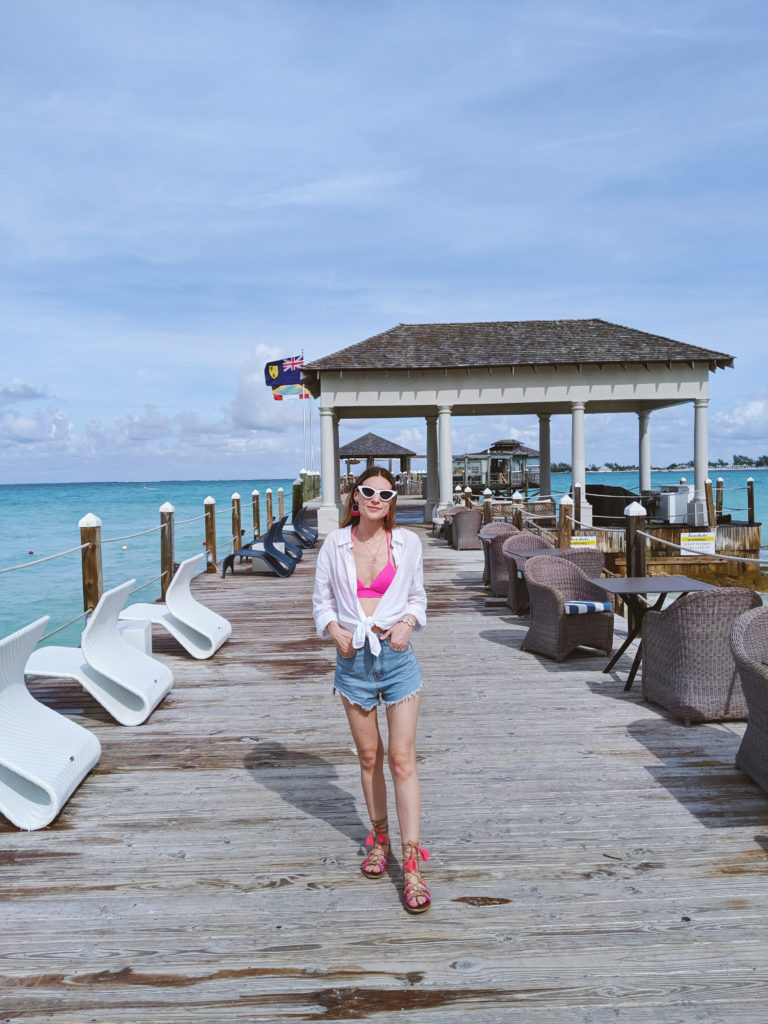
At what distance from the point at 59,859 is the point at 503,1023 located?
88.3 inches

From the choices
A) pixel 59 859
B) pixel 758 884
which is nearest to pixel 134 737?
pixel 59 859

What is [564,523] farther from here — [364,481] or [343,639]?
[343,639]

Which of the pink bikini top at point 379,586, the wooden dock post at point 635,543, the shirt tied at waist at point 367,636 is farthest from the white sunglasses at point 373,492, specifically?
the wooden dock post at point 635,543

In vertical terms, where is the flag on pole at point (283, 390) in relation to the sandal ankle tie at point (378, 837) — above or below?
above

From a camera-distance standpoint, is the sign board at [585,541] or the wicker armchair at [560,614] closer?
the wicker armchair at [560,614]

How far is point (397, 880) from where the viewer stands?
3.42 m

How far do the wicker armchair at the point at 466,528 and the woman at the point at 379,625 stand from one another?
46.4 ft

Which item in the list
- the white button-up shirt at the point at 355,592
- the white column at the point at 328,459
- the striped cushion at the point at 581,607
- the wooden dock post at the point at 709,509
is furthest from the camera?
the wooden dock post at the point at 709,509

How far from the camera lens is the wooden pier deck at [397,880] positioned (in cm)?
266

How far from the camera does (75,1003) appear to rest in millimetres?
2650

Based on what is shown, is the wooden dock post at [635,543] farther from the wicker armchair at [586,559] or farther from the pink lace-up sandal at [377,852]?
the pink lace-up sandal at [377,852]

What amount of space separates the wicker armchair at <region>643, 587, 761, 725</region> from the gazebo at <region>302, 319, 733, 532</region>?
15825mm

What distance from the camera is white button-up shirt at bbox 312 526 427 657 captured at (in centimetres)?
322

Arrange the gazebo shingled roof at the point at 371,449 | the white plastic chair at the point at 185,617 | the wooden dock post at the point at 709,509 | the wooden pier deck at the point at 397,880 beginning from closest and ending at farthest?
the wooden pier deck at the point at 397,880 → the white plastic chair at the point at 185,617 → the wooden dock post at the point at 709,509 → the gazebo shingled roof at the point at 371,449
